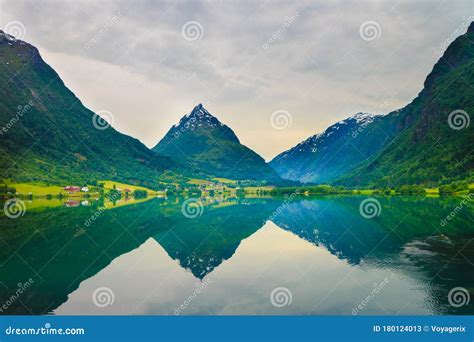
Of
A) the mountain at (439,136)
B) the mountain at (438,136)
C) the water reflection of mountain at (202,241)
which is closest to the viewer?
the water reflection of mountain at (202,241)

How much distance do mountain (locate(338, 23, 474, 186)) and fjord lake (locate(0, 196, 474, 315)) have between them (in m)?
84.5

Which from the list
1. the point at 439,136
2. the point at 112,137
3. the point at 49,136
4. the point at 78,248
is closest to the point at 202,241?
the point at 78,248

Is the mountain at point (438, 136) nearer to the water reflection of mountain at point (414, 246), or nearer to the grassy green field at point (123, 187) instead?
the grassy green field at point (123, 187)

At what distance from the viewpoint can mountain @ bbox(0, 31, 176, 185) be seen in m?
112

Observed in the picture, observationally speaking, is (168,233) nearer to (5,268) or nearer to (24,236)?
(24,236)

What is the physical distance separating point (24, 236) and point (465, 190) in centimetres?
8261

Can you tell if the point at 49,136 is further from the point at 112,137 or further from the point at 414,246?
the point at 414,246

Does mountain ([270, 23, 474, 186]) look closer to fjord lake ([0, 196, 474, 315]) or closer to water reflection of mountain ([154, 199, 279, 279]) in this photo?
water reflection of mountain ([154, 199, 279, 279])

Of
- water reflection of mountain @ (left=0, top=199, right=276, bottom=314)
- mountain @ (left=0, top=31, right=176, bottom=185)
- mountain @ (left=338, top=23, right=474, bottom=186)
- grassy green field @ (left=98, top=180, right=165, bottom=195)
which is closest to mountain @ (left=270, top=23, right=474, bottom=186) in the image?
mountain @ (left=338, top=23, right=474, bottom=186)

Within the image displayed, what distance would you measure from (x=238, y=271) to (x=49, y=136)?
14284 centimetres

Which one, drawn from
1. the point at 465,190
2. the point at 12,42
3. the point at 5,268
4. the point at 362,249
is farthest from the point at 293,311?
the point at 12,42

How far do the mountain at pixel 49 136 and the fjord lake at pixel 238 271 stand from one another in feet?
251

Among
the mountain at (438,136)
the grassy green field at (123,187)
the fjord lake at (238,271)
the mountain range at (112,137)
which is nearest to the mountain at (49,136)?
the mountain range at (112,137)

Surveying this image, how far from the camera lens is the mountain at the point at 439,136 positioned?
116 m
